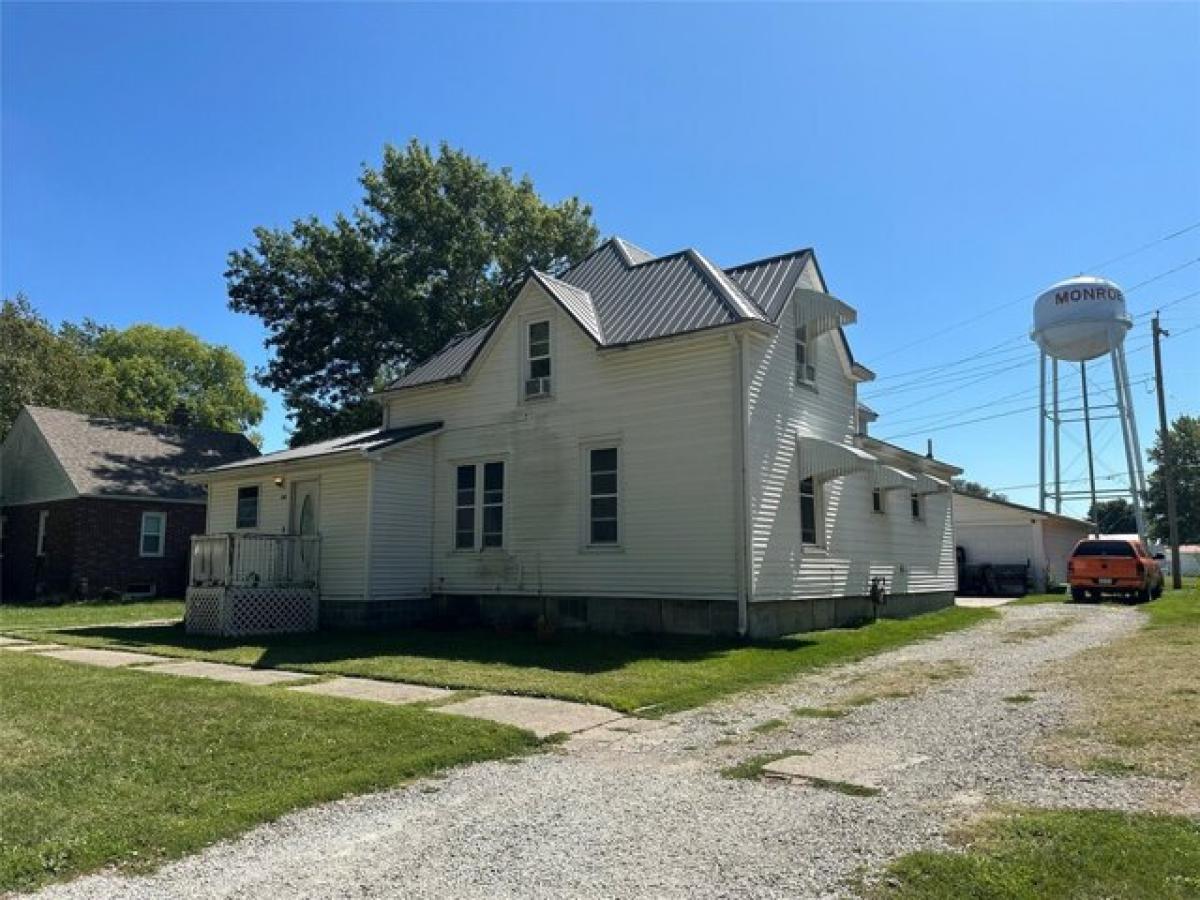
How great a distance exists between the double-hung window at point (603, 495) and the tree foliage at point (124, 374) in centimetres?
2700

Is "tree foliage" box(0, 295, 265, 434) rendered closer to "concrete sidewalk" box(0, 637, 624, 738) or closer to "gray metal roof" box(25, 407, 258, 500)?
"gray metal roof" box(25, 407, 258, 500)

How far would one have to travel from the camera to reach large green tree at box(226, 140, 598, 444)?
3416 centimetres

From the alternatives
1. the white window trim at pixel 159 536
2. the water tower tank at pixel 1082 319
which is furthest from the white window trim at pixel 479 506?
the water tower tank at pixel 1082 319

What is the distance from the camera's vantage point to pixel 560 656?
1292 centimetres

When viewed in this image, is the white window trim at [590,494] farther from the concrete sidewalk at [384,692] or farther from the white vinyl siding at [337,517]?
the concrete sidewalk at [384,692]

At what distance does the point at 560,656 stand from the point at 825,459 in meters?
6.67

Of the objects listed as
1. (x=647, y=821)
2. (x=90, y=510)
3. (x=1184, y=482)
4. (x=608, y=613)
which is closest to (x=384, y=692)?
(x=647, y=821)

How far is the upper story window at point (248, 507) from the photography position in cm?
2023

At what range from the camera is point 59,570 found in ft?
92.3

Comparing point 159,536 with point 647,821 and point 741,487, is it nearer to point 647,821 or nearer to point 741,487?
point 741,487

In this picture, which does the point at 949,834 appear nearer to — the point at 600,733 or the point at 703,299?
the point at 600,733

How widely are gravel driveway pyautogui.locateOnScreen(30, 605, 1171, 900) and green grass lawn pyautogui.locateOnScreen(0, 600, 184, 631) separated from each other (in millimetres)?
16550

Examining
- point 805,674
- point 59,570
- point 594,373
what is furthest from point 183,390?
point 805,674

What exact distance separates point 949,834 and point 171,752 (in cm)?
581
